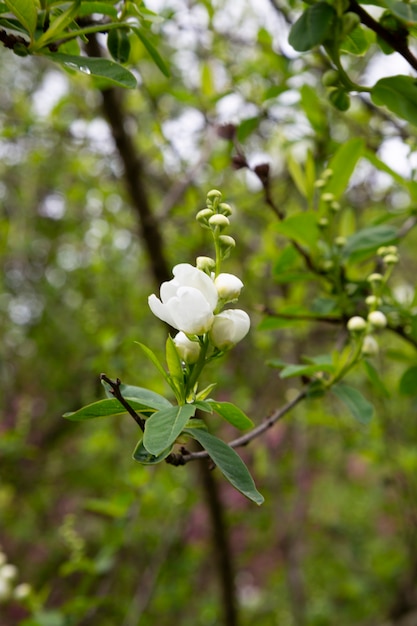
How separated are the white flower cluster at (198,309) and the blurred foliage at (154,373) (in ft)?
3.27

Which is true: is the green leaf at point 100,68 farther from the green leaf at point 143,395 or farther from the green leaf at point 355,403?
the green leaf at point 355,403

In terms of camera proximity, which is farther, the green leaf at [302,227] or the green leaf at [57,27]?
the green leaf at [302,227]

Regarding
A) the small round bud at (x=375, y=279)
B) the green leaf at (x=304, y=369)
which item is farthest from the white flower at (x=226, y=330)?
the small round bud at (x=375, y=279)

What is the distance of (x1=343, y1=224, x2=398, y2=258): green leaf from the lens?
91 cm

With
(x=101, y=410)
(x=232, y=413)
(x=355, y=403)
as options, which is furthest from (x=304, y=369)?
(x=101, y=410)

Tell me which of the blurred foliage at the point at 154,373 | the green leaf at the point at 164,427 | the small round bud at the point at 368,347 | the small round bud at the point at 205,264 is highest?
the small round bud at the point at 205,264

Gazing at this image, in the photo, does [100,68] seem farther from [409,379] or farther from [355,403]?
[409,379]

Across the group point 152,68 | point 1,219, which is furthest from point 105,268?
point 152,68

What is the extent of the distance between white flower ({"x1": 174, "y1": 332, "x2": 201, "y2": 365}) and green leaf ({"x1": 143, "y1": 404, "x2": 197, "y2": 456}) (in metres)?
0.06

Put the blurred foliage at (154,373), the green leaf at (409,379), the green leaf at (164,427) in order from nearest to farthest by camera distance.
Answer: the green leaf at (164,427), the green leaf at (409,379), the blurred foliage at (154,373)

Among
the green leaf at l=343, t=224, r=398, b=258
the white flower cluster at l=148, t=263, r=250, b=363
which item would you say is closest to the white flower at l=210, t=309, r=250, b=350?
the white flower cluster at l=148, t=263, r=250, b=363

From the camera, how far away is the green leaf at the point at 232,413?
0.56 meters

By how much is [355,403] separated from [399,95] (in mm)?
377

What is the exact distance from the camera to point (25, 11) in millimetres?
527
